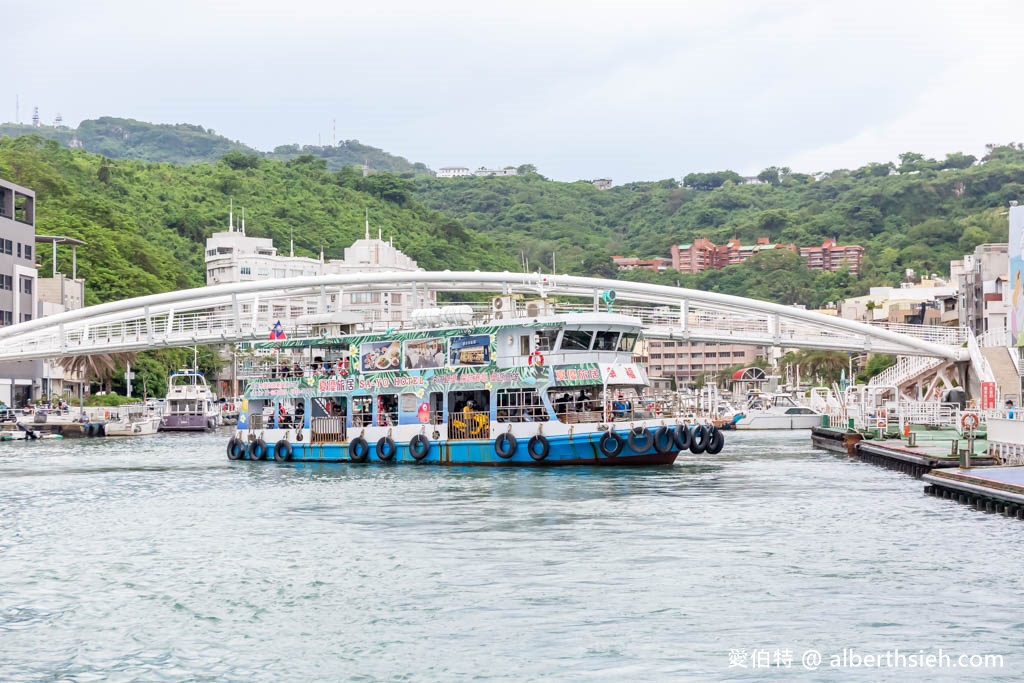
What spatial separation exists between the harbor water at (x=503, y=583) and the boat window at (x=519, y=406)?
7.13 m

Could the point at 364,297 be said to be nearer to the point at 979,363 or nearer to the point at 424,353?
the point at 979,363

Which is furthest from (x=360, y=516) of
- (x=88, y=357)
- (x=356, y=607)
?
(x=88, y=357)

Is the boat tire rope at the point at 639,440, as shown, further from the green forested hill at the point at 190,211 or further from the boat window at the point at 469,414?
the green forested hill at the point at 190,211

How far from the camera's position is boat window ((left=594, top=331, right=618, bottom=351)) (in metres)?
48.2

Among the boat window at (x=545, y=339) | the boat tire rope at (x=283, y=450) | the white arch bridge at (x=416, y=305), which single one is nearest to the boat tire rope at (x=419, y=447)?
the boat window at (x=545, y=339)

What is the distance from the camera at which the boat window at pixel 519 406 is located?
1885 inches

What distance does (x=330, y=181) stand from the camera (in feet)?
599

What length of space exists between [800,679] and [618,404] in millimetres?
29801

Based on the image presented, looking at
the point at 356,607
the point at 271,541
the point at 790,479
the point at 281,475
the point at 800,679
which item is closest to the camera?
the point at 800,679

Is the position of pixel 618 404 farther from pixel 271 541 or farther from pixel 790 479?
pixel 271 541

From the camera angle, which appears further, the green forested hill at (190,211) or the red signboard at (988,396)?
the green forested hill at (190,211)

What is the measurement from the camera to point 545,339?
48062 millimetres

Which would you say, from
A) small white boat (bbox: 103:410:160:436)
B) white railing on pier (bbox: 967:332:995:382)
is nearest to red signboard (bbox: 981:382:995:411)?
white railing on pier (bbox: 967:332:995:382)

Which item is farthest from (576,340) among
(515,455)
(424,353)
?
(424,353)
